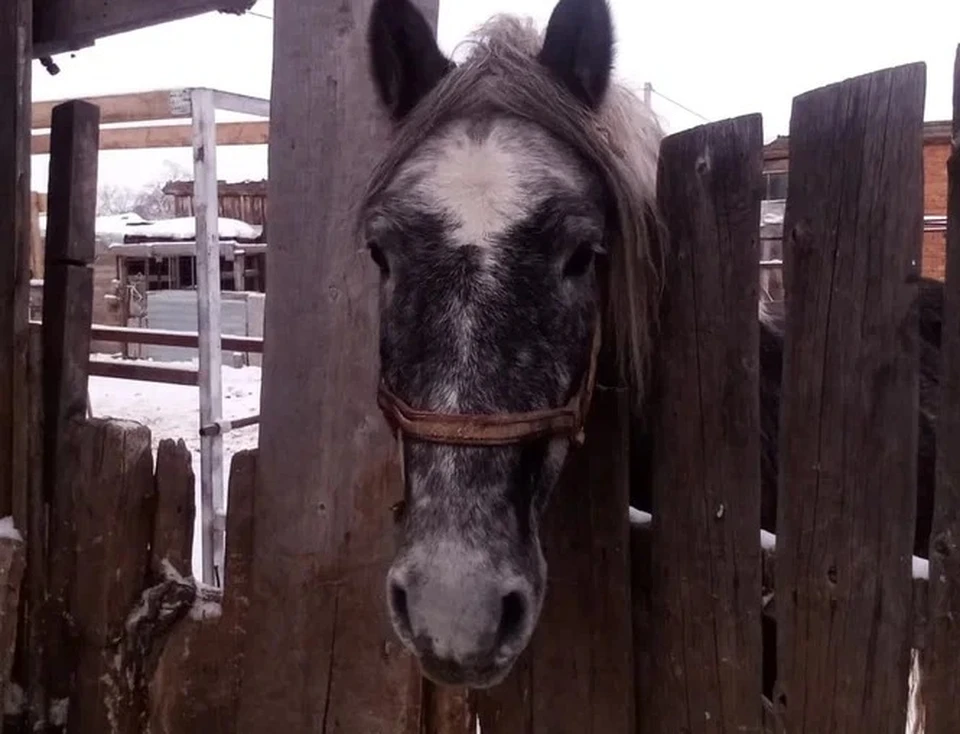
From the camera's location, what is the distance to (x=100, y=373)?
635 cm

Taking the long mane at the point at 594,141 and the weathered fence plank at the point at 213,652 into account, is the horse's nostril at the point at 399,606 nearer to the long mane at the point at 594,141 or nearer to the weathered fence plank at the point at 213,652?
the long mane at the point at 594,141

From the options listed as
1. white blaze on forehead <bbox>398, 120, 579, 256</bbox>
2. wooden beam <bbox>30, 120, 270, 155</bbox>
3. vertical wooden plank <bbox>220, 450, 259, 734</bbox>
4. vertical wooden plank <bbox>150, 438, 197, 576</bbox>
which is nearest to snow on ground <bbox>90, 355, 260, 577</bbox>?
wooden beam <bbox>30, 120, 270, 155</bbox>

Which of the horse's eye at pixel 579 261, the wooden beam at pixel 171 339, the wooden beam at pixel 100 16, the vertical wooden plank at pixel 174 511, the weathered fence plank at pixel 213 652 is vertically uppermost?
the wooden beam at pixel 100 16

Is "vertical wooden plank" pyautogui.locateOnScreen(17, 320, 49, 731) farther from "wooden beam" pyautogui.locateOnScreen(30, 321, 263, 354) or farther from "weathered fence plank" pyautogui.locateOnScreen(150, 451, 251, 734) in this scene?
"wooden beam" pyautogui.locateOnScreen(30, 321, 263, 354)

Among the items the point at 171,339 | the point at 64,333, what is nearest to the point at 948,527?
the point at 64,333

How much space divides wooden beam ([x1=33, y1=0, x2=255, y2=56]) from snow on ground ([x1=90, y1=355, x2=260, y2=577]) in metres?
5.70

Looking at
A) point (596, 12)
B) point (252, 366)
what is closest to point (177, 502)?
point (596, 12)

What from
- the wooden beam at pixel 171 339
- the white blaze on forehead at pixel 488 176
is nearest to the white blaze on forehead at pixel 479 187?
the white blaze on forehead at pixel 488 176

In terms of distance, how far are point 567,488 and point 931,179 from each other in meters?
13.1

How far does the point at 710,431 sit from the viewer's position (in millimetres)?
1889

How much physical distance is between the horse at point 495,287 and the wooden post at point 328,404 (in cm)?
19

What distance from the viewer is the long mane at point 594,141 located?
185 centimetres

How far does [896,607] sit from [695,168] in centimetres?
99

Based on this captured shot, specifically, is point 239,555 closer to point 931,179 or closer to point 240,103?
point 240,103
